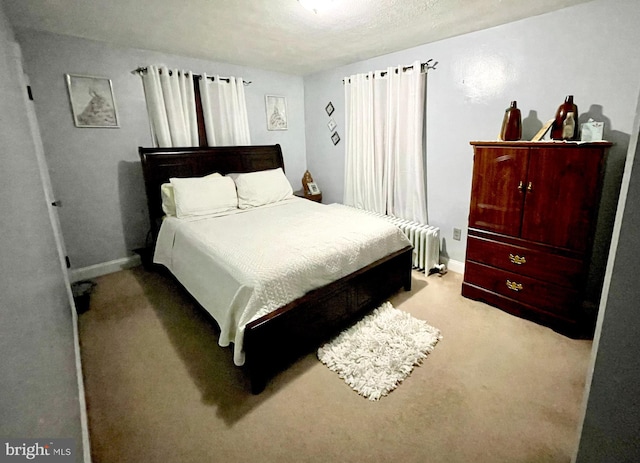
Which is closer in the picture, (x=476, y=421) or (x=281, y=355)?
(x=476, y=421)

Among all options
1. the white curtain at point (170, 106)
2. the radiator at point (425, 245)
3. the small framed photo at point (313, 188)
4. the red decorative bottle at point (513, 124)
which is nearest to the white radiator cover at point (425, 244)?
the radiator at point (425, 245)

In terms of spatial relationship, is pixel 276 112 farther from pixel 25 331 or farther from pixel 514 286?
pixel 25 331

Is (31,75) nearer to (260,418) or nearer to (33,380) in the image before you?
(33,380)

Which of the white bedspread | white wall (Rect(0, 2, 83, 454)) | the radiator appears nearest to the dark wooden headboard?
the white bedspread

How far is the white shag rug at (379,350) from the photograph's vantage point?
1763mm

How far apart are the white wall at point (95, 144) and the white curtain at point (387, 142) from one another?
171 centimetres

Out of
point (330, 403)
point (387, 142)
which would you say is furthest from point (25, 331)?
point (387, 142)

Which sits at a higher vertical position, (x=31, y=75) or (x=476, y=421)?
(x=31, y=75)

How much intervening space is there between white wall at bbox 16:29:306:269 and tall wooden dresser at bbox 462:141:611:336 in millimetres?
3216

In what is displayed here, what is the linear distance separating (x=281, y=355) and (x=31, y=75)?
320 centimetres

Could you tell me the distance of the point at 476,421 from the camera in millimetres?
1525

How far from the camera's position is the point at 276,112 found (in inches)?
163

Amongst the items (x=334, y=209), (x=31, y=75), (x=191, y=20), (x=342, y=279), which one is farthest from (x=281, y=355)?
(x=31, y=75)

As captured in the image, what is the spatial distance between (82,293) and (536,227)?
12.4 feet
